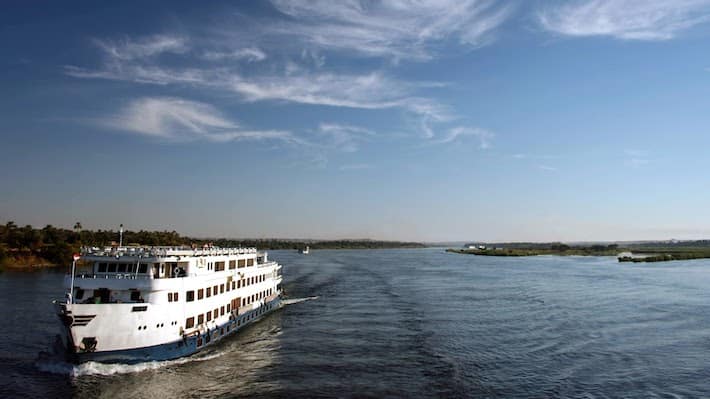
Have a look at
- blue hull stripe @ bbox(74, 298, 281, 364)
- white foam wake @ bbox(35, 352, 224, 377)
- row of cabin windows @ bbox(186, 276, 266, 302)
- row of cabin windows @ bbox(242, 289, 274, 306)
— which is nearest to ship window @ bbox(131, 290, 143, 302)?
blue hull stripe @ bbox(74, 298, 281, 364)

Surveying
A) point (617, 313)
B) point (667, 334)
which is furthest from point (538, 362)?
point (617, 313)

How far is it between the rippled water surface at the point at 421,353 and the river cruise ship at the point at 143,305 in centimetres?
141

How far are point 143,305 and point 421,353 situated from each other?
2285 centimetres

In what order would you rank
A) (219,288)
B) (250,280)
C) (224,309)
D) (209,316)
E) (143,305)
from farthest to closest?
(250,280) → (224,309) → (219,288) → (209,316) → (143,305)

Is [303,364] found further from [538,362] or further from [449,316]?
[449,316]

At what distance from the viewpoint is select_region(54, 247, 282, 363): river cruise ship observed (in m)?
34.2

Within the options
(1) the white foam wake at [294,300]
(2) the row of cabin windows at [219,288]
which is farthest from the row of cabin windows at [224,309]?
(1) the white foam wake at [294,300]

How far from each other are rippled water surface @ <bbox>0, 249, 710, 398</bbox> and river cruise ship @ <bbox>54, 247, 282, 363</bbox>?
1410 millimetres

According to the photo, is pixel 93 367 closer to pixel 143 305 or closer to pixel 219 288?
pixel 143 305

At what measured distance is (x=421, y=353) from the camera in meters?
43.2

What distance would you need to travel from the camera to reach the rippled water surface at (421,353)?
3359 centimetres

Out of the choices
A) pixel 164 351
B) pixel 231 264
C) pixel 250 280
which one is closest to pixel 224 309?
pixel 231 264

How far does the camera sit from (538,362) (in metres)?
40.0

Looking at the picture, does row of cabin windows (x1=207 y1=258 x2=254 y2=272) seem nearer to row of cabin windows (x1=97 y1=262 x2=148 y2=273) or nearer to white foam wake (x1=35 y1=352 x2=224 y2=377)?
row of cabin windows (x1=97 y1=262 x2=148 y2=273)
